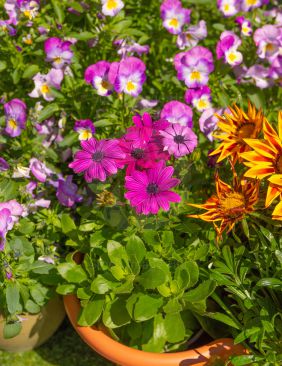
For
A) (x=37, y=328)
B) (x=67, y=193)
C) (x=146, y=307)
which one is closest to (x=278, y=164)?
(x=146, y=307)

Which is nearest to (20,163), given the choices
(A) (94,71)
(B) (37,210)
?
(B) (37,210)

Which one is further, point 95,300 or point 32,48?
point 32,48

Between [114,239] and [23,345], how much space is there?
21.3 inches

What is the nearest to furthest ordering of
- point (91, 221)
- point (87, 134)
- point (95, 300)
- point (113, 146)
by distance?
point (113, 146) < point (95, 300) < point (91, 221) < point (87, 134)

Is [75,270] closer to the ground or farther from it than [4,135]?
closer to the ground

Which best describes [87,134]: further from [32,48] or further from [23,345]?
[23,345]

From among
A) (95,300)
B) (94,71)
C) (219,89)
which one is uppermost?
(94,71)

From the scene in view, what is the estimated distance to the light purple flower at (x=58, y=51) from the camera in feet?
5.32

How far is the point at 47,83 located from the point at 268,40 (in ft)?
2.26

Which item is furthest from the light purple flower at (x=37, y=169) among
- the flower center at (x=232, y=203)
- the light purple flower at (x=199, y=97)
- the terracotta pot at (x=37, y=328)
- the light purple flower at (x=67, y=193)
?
A: the flower center at (x=232, y=203)

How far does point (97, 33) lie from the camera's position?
1767 mm

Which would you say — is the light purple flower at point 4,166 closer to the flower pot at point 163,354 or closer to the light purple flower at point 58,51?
the light purple flower at point 58,51

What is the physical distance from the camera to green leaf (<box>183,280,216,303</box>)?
4.27ft

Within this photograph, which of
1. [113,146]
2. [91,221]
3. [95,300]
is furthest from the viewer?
[91,221]
